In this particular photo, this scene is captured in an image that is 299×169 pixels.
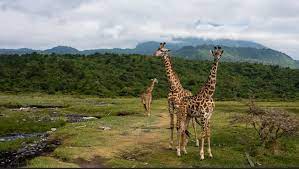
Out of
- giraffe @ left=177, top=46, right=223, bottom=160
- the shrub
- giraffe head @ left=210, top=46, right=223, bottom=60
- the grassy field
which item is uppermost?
giraffe head @ left=210, top=46, right=223, bottom=60

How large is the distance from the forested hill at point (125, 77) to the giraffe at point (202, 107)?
57669 mm

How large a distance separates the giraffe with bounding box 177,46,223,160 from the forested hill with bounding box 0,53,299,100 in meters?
57.7

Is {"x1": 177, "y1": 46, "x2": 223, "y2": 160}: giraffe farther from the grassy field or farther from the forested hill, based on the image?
the forested hill

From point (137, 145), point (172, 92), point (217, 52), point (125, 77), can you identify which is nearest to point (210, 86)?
point (217, 52)

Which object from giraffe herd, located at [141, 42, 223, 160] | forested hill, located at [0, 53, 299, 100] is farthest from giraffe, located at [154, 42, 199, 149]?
forested hill, located at [0, 53, 299, 100]

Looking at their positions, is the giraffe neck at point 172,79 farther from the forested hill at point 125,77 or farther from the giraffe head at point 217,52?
the forested hill at point 125,77

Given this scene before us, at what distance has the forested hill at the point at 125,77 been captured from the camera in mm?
95125

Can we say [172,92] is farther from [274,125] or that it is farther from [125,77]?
[125,77]

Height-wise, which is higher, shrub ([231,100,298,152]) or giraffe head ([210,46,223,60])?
giraffe head ([210,46,223,60])

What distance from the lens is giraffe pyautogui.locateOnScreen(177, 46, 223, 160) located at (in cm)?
2688

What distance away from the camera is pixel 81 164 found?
2462cm

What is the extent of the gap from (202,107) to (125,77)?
85343 millimetres

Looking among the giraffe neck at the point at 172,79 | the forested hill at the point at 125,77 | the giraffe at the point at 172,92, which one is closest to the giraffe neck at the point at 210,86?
the giraffe at the point at 172,92

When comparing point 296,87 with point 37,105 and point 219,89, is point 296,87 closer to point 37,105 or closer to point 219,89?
point 219,89
